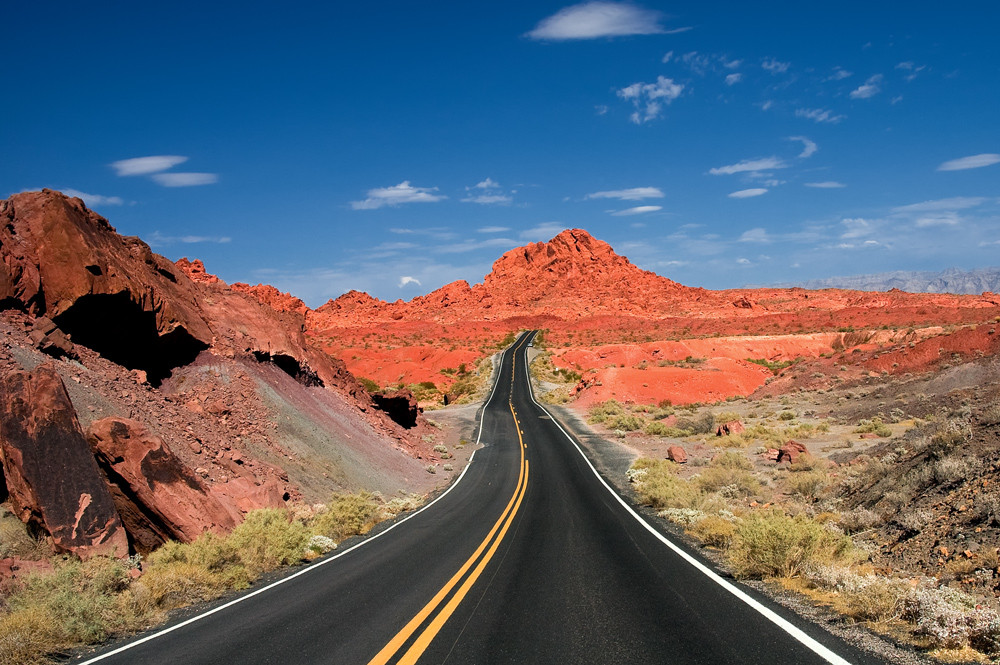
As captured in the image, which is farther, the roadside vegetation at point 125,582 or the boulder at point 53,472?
the boulder at point 53,472

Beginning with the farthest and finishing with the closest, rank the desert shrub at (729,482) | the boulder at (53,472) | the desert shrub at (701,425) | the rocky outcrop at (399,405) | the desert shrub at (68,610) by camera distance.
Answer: the rocky outcrop at (399,405) → the desert shrub at (701,425) → the desert shrub at (729,482) → the boulder at (53,472) → the desert shrub at (68,610)

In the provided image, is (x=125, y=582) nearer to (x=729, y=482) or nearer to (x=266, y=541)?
(x=266, y=541)

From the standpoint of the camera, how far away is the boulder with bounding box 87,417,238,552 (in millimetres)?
10281

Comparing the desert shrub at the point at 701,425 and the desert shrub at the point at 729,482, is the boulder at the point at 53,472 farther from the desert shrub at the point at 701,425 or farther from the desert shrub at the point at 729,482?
the desert shrub at the point at 701,425

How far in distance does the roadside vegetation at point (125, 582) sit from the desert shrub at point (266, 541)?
2 cm

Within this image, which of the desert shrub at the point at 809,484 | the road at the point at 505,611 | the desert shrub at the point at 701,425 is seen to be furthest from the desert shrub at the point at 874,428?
the road at the point at 505,611

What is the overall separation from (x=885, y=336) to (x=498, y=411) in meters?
41.2

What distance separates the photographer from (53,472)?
932 centimetres

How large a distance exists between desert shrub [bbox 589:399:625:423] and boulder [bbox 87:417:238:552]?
29869mm

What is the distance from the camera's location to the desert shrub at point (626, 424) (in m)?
A: 33.5

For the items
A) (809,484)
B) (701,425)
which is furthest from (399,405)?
(809,484)

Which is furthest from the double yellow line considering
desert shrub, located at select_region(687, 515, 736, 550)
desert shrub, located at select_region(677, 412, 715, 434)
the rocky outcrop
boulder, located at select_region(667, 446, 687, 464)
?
desert shrub, located at select_region(677, 412, 715, 434)

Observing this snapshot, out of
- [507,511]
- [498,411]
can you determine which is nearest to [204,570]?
[507,511]

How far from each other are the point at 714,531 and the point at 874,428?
48.6ft
